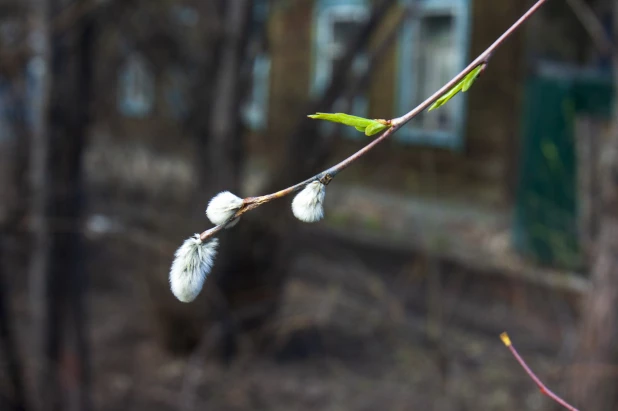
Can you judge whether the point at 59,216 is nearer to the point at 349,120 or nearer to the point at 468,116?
the point at 349,120

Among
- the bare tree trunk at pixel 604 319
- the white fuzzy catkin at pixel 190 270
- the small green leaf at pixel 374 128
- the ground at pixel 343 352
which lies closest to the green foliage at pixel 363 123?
the small green leaf at pixel 374 128

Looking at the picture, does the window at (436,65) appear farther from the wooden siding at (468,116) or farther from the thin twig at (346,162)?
the thin twig at (346,162)

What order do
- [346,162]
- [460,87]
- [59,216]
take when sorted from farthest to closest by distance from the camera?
[59,216], [460,87], [346,162]

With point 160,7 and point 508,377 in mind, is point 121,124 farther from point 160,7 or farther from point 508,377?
point 508,377

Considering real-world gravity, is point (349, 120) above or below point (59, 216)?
above

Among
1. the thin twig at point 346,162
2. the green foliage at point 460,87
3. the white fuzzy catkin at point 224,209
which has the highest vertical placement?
the green foliage at point 460,87

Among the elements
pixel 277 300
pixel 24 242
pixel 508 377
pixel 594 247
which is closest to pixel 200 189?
pixel 277 300

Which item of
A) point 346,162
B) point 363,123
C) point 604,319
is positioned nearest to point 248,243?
point 604,319
